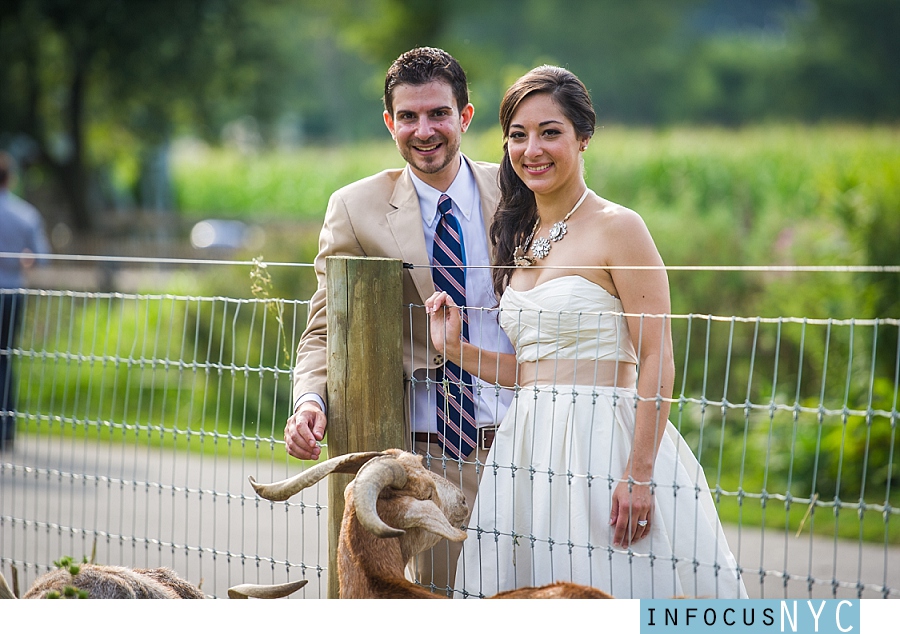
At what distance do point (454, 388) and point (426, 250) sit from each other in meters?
0.53

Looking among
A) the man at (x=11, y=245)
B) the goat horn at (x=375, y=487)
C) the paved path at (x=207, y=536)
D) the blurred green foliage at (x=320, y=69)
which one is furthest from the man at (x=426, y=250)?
the man at (x=11, y=245)

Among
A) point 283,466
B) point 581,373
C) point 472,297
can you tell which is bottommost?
point 283,466

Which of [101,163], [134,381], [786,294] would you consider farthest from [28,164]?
[786,294]

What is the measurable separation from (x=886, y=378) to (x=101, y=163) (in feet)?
74.4

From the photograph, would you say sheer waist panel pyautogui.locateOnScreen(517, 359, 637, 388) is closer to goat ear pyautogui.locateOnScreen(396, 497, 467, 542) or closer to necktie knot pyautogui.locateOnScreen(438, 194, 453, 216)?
goat ear pyautogui.locateOnScreen(396, 497, 467, 542)

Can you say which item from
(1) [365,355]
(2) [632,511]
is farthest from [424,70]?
(2) [632,511]

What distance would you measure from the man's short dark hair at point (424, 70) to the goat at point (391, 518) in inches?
57.2

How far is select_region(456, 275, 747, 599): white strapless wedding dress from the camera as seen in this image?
3.22 metres

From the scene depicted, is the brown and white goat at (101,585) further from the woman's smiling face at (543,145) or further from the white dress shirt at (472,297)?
the woman's smiling face at (543,145)

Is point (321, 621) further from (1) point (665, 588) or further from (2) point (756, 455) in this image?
(2) point (756, 455)

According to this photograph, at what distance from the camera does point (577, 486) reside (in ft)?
10.9

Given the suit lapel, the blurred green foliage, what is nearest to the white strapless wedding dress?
the suit lapel

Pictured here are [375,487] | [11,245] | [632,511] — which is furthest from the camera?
[11,245]

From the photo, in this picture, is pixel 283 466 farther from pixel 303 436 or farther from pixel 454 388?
pixel 303 436
